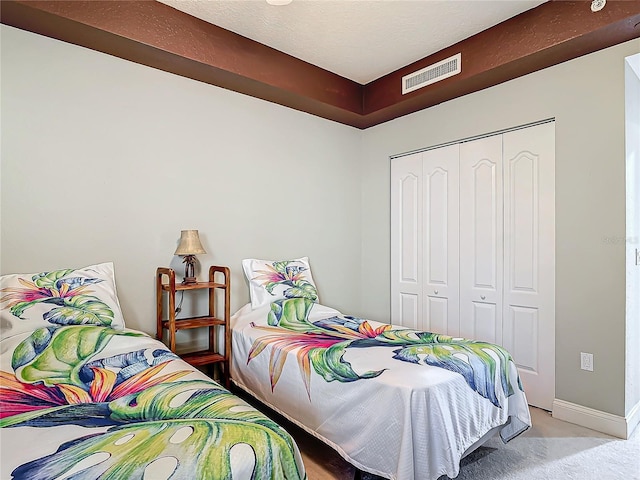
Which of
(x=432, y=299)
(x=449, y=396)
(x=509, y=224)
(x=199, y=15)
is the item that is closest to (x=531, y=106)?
(x=509, y=224)

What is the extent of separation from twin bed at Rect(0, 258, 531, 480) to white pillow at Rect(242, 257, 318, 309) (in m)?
0.33

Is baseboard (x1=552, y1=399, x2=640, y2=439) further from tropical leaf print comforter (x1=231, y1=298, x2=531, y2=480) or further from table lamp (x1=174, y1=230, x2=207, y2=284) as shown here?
table lamp (x1=174, y1=230, x2=207, y2=284)

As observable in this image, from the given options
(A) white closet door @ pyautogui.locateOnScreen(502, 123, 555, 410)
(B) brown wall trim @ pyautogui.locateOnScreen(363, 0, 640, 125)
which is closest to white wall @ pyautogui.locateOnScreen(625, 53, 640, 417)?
(B) brown wall trim @ pyautogui.locateOnScreen(363, 0, 640, 125)

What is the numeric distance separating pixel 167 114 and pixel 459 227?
257cm

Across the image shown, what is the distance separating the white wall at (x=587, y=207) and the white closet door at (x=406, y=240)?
0.96 metres

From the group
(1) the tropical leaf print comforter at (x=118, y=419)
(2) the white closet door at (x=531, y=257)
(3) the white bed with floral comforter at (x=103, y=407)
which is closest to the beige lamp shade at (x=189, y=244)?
(3) the white bed with floral comforter at (x=103, y=407)

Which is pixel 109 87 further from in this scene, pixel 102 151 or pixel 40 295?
pixel 40 295

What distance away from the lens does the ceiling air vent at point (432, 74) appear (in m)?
2.99

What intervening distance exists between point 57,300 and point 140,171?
3.45 ft

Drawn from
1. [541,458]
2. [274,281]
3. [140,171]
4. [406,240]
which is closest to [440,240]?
[406,240]

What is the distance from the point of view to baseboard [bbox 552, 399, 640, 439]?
2369 millimetres

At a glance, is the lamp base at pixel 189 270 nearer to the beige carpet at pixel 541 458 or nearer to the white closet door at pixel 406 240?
the beige carpet at pixel 541 458

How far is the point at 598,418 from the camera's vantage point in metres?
2.46

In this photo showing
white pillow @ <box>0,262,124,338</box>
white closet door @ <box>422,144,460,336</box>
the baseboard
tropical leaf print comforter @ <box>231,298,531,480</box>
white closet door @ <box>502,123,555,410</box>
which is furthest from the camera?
white closet door @ <box>422,144,460,336</box>
